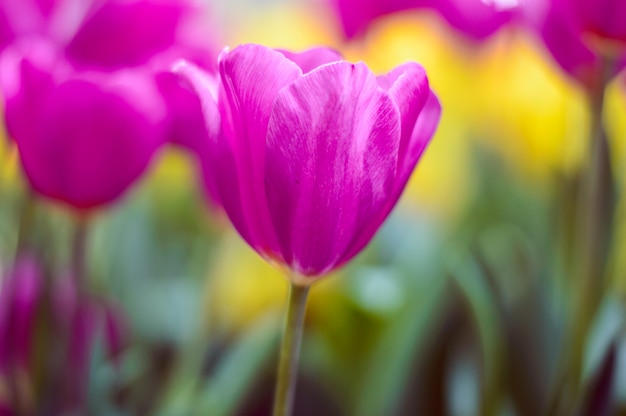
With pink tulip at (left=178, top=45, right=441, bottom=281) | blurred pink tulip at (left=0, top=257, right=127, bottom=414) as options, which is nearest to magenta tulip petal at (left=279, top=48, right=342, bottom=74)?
pink tulip at (left=178, top=45, right=441, bottom=281)

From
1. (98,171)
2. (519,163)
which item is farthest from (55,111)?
(519,163)

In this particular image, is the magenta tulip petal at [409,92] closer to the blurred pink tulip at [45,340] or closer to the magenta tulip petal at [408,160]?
the magenta tulip petal at [408,160]

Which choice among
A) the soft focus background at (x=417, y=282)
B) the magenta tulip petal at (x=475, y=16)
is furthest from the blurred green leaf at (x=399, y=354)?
the magenta tulip petal at (x=475, y=16)

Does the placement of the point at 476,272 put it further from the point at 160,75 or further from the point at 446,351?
the point at 160,75

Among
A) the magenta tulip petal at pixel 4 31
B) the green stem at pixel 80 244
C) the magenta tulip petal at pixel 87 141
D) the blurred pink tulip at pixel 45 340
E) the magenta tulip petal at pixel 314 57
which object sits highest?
the magenta tulip petal at pixel 314 57

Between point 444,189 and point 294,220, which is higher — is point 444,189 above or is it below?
below

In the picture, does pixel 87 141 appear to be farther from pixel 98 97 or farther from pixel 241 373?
pixel 241 373
